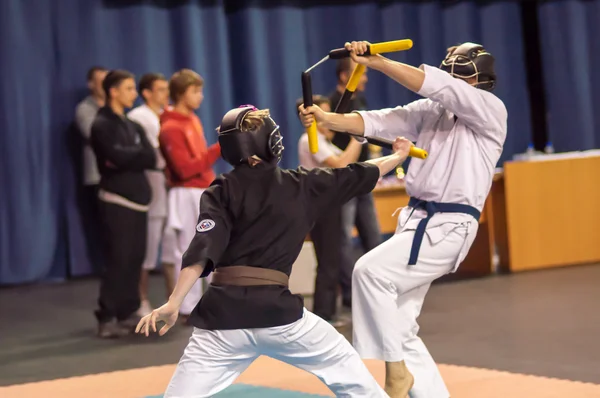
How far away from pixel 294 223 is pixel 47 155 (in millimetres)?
5772

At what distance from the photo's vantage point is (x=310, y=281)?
281 inches

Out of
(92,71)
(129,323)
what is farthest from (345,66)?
(92,71)

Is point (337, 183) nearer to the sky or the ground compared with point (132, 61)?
nearer to the ground

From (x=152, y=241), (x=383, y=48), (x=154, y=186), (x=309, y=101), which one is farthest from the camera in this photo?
(x=154, y=186)

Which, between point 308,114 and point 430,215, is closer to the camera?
point 308,114

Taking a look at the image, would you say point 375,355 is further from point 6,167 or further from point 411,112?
point 6,167

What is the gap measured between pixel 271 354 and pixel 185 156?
3.01m

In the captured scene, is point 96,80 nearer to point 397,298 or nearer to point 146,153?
point 146,153

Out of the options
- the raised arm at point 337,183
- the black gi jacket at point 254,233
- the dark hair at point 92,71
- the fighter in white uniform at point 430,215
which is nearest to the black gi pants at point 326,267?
the fighter in white uniform at point 430,215

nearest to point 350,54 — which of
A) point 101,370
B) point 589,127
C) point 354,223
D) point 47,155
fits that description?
point 101,370

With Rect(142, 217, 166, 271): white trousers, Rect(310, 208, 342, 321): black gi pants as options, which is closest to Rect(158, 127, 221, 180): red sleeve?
Rect(142, 217, 166, 271): white trousers

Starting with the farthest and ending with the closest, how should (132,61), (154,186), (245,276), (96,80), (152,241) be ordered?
(132,61)
(96,80)
(154,186)
(152,241)
(245,276)

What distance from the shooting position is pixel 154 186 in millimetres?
6645

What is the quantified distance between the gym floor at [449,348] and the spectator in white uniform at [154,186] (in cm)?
43
